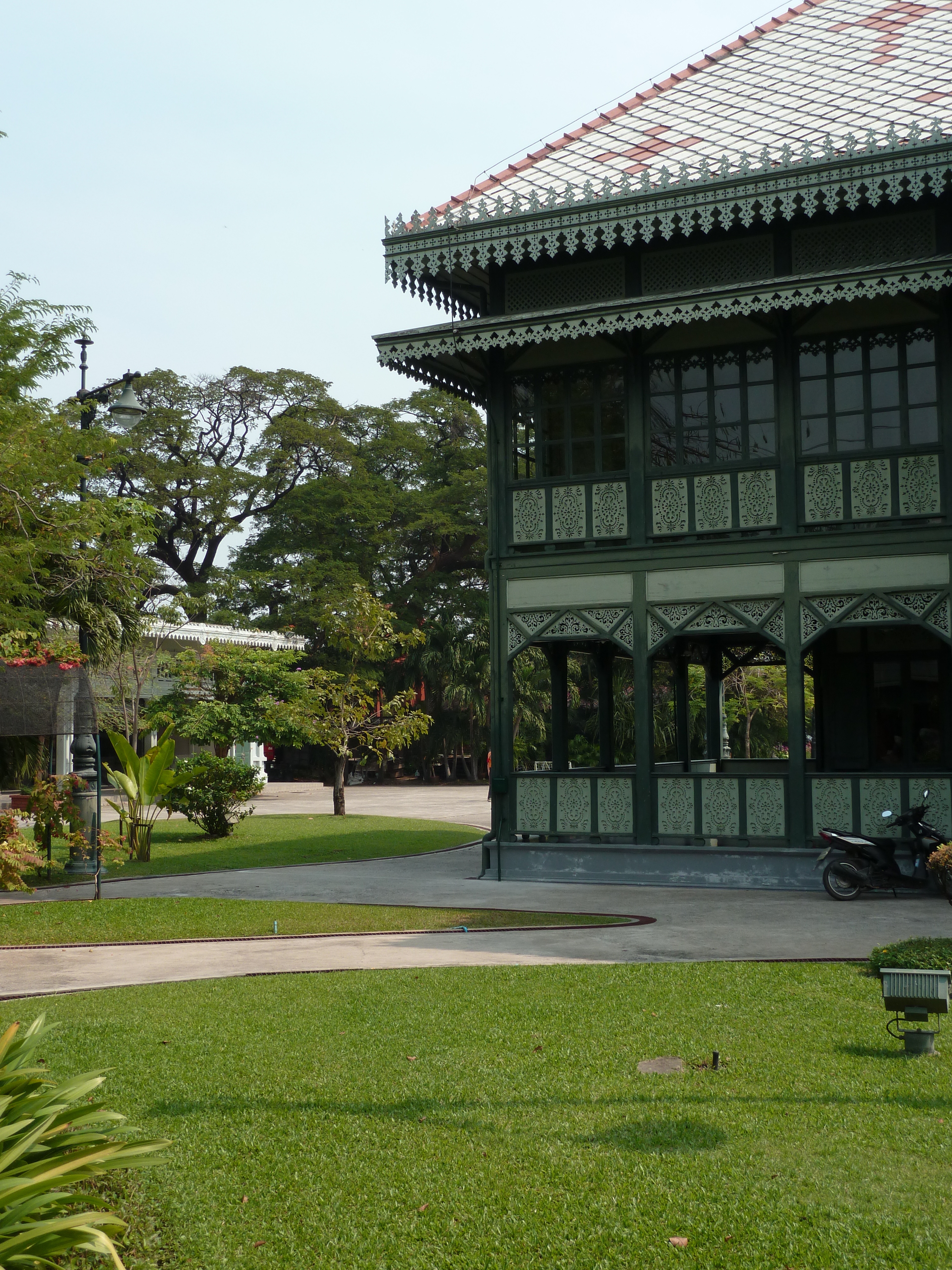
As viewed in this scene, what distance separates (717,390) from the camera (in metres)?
15.8

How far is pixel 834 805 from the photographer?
14.6 m

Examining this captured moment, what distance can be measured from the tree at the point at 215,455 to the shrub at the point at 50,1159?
4267cm

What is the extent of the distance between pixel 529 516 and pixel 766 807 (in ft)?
16.3

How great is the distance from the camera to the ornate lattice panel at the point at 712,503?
50.5ft

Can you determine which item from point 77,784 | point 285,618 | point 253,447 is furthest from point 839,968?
point 253,447

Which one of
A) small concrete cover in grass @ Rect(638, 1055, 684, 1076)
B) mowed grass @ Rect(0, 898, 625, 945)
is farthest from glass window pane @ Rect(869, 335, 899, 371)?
small concrete cover in grass @ Rect(638, 1055, 684, 1076)

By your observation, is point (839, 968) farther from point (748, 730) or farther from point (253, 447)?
point (253, 447)

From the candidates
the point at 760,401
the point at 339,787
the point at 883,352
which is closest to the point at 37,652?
the point at 760,401

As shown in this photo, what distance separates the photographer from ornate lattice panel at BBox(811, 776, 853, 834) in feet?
47.8

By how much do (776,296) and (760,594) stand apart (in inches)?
145

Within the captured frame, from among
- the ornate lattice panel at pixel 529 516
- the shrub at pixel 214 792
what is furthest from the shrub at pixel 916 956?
the shrub at pixel 214 792

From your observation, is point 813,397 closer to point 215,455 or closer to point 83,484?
point 83,484

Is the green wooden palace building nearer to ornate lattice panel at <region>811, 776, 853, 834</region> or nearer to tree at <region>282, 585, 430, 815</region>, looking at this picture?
ornate lattice panel at <region>811, 776, 853, 834</region>

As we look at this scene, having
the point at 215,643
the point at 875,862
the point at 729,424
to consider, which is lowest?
the point at 875,862
